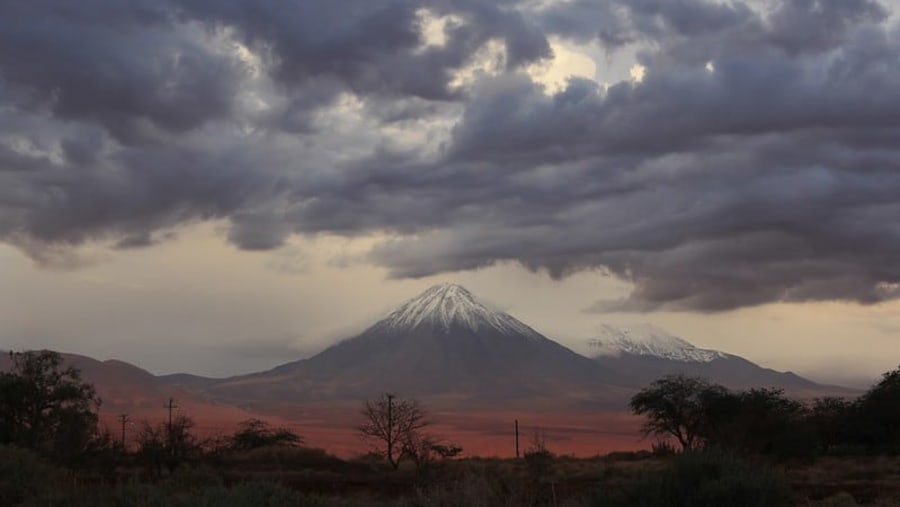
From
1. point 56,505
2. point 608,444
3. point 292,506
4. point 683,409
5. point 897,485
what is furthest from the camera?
point 608,444

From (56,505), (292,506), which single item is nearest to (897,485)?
(292,506)

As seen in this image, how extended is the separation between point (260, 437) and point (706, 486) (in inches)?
3583

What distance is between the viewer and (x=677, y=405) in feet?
324

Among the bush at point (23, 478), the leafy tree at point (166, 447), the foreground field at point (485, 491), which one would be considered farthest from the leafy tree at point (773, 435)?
the bush at point (23, 478)

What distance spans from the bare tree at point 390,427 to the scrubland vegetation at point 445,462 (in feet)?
0.56

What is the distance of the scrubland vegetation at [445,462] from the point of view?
1995cm

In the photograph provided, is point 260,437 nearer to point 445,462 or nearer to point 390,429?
point 390,429

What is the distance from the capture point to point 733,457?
62.5ft

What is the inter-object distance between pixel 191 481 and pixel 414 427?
57212 millimetres

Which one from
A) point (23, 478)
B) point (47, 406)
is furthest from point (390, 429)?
point (23, 478)

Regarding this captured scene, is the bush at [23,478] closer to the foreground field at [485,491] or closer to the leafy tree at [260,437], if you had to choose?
the foreground field at [485,491]

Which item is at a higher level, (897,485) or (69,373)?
(69,373)

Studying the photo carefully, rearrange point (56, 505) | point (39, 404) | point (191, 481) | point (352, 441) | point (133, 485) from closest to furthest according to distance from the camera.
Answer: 1. point (56, 505)
2. point (133, 485)
3. point (191, 481)
4. point (39, 404)
5. point (352, 441)

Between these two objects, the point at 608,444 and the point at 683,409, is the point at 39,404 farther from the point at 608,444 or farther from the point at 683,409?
the point at 608,444
